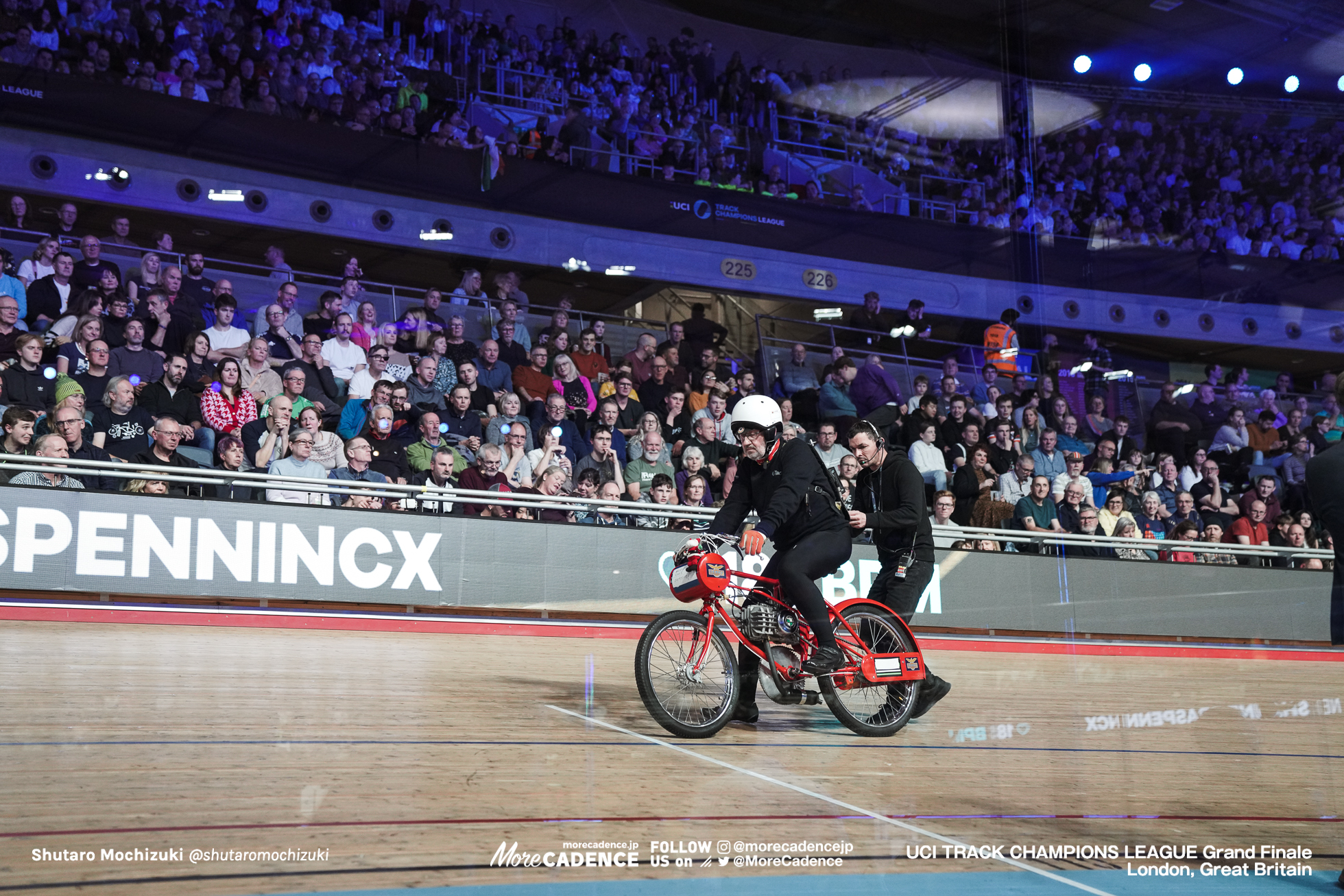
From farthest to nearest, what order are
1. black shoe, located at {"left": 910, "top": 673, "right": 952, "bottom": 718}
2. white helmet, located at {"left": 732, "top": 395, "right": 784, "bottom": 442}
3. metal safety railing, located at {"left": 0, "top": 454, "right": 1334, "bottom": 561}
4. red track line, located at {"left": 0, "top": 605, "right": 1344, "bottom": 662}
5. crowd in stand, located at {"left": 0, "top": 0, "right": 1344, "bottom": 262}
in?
1. crowd in stand, located at {"left": 0, "top": 0, "right": 1344, "bottom": 262}
2. metal safety railing, located at {"left": 0, "top": 454, "right": 1334, "bottom": 561}
3. red track line, located at {"left": 0, "top": 605, "right": 1344, "bottom": 662}
4. black shoe, located at {"left": 910, "top": 673, "right": 952, "bottom": 718}
5. white helmet, located at {"left": 732, "top": 395, "right": 784, "bottom": 442}

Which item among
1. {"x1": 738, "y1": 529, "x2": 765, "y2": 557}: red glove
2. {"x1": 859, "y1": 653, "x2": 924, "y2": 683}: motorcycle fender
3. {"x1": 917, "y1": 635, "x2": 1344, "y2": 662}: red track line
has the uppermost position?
{"x1": 738, "y1": 529, "x2": 765, "y2": 557}: red glove

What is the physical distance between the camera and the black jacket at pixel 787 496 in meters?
5.07

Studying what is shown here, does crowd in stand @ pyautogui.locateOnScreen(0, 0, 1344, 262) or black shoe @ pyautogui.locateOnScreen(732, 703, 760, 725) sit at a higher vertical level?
crowd in stand @ pyautogui.locateOnScreen(0, 0, 1344, 262)

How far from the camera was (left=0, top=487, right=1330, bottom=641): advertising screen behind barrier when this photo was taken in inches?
318

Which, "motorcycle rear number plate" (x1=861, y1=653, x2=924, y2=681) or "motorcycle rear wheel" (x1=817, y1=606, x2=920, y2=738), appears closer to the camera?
"motorcycle rear number plate" (x1=861, y1=653, x2=924, y2=681)

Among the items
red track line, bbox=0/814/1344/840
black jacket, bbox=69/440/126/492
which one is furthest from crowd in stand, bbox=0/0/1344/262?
black jacket, bbox=69/440/126/492

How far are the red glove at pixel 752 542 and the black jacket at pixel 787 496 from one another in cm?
21

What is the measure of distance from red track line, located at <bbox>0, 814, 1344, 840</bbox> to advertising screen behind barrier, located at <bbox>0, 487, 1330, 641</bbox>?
516 cm

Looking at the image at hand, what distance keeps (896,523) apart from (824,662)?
3.24 feet

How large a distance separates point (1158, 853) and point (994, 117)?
1761 centimetres

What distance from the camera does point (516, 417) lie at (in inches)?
421

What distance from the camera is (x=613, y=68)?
56.0ft

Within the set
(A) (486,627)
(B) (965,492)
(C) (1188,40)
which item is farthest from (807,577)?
(B) (965,492)

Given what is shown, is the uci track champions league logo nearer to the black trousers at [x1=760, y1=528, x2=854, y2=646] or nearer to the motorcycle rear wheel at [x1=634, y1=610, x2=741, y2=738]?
the black trousers at [x1=760, y1=528, x2=854, y2=646]
